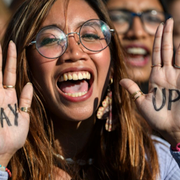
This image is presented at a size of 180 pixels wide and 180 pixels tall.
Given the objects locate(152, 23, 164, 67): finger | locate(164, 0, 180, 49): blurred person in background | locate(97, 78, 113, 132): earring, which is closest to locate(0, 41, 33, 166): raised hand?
locate(97, 78, 113, 132): earring

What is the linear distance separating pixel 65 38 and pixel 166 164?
1.35 metres

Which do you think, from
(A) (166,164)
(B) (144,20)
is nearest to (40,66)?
(A) (166,164)

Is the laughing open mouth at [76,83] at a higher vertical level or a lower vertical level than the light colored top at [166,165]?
higher

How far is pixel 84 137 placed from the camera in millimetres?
2949

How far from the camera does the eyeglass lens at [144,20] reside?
4211 mm

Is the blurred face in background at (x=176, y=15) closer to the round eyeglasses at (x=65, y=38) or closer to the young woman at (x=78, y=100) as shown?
the young woman at (x=78, y=100)

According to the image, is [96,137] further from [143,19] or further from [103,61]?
[143,19]

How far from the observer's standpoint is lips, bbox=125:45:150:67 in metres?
4.21

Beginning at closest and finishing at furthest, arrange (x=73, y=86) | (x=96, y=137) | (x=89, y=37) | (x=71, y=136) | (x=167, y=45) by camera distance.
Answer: (x=167, y=45) → (x=89, y=37) → (x=73, y=86) → (x=71, y=136) → (x=96, y=137)

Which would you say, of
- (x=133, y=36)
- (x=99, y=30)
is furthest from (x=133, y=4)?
(x=99, y=30)

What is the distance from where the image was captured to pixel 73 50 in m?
2.55

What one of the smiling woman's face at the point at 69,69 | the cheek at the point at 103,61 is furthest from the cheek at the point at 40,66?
the cheek at the point at 103,61

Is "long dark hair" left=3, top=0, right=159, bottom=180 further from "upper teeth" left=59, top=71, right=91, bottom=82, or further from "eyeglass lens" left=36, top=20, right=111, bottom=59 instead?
"upper teeth" left=59, top=71, right=91, bottom=82

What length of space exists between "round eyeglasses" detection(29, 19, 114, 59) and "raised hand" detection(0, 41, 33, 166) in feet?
1.08
